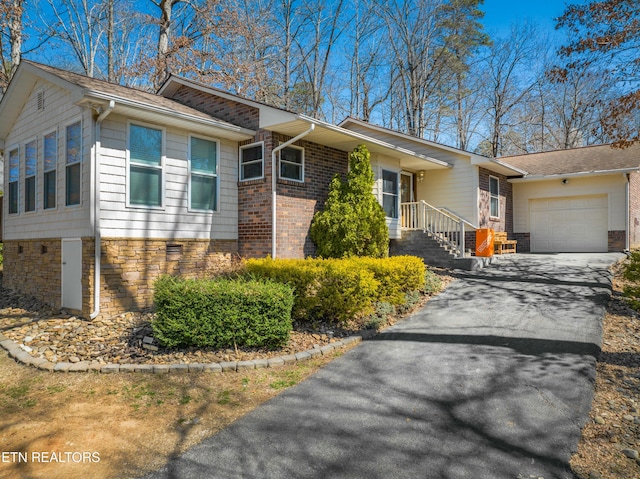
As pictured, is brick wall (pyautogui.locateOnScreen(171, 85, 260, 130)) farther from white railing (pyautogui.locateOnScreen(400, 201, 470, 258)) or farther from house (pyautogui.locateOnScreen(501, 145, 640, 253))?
house (pyautogui.locateOnScreen(501, 145, 640, 253))

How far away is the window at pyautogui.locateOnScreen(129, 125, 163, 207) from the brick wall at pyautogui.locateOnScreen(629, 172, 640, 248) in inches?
622

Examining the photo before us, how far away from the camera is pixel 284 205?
946cm

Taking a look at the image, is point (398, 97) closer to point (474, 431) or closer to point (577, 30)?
point (577, 30)

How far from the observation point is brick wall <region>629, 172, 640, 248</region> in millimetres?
14961

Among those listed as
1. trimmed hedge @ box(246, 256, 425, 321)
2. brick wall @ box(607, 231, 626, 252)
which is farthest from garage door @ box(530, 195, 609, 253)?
trimmed hedge @ box(246, 256, 425, 321)

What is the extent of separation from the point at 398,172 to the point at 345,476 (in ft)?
35.9

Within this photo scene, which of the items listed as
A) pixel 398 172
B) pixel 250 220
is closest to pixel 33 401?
pixel 250 220

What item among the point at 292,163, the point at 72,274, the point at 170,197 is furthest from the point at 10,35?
the point at 292,163

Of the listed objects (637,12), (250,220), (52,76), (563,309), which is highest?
(637,12)

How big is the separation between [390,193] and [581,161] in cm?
894

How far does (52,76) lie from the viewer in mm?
7953

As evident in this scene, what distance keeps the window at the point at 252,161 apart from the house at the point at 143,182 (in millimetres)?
31

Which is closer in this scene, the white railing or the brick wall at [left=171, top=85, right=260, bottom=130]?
the brick wall at [left=171, top=85, right=260, bottom=130]

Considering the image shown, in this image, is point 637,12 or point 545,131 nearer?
point 637,12
